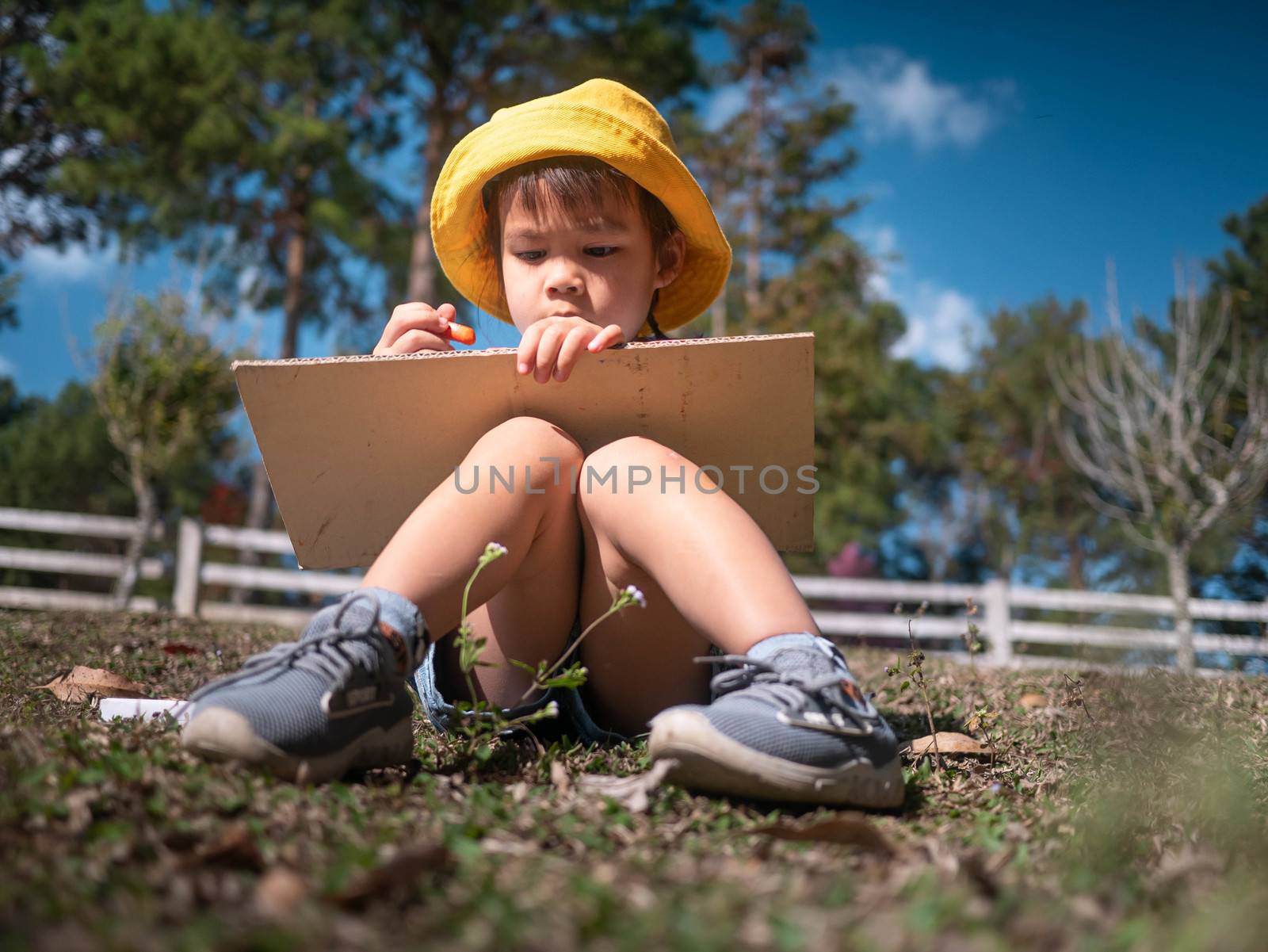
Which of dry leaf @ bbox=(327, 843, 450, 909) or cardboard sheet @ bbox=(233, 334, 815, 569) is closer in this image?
dry leaf @ bbox=(327, 843, 450, 909)

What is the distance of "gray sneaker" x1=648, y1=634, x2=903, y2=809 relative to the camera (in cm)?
107

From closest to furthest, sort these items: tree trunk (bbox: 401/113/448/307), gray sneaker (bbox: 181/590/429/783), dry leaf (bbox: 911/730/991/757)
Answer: gray sneaker (bbox: 181/590/429/783)
dry leaf (bbox: 911/730/991/757)
tree trunk (bbox: 401/113/448/307)

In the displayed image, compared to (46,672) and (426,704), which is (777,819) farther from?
(46,672)

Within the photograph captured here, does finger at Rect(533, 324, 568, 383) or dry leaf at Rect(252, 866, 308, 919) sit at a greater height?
finger at Rect(533, 324, 568, 383)

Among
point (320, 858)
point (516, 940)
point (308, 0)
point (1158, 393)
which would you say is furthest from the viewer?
point (308, 0)

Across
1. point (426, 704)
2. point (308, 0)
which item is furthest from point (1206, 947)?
point (308, 0)

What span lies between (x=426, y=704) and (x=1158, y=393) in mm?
9492

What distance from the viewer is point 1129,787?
1.17 metres

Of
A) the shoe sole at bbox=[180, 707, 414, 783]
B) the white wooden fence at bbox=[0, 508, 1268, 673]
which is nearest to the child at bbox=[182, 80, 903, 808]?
the shoe sole at bbox=[180, 707, 414, 783]

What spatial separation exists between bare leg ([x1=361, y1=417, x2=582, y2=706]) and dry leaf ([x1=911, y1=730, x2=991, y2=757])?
27.2 inches

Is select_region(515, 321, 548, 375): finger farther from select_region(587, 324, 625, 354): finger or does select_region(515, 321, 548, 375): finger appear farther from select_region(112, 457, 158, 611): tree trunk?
select_region(112, 457, 158, 611): tree trunk

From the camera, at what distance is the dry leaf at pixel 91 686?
6.08ft

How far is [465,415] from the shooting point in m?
1.56

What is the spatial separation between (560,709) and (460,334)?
0.80m
